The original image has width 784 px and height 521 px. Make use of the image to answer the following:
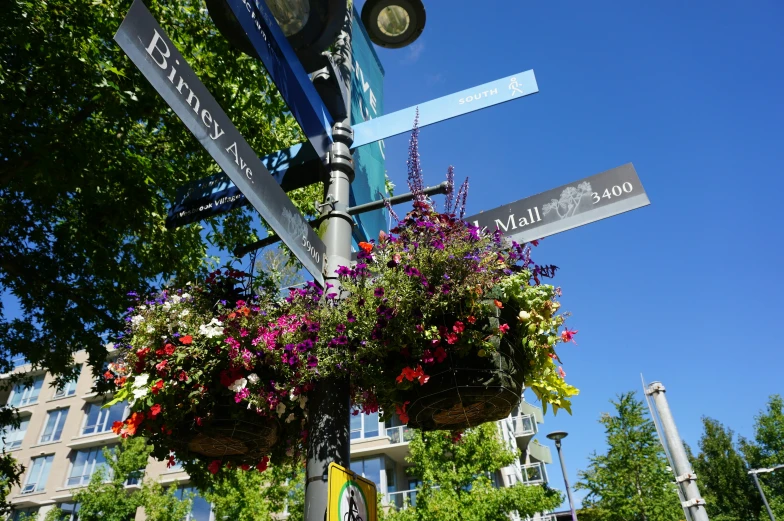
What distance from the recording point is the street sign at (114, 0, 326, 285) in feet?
6.58

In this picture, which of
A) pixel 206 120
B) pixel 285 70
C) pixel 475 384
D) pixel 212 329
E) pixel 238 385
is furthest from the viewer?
pixel 285 70

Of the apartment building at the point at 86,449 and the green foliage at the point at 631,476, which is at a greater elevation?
the apartment building at the point at 86,449

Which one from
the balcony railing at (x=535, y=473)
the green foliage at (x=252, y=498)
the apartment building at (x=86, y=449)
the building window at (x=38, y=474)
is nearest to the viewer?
the green foliage at (x=252, y=498)

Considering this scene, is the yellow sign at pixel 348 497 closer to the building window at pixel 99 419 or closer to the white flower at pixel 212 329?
the white flower at pixel 212 329

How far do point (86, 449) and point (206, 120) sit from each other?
3953 centimetres

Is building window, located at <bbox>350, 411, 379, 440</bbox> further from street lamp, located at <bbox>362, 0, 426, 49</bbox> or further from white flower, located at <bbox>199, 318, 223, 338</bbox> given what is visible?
white flower, located at <bbox>199, 318, 223, 338</bbox>

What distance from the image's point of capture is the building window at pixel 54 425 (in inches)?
1414

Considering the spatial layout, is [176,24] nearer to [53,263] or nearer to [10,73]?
[10,73]

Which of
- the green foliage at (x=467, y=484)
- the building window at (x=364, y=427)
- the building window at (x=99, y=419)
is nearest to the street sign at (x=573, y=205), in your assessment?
the green foliage at (x=467, y=484)

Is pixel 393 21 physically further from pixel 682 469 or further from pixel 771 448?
pixel 771 448

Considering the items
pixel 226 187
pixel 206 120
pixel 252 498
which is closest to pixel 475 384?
pixel 206 120

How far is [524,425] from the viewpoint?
111 ft

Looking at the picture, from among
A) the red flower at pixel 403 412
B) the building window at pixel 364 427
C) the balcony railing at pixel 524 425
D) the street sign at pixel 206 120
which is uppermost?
the balcony railing at pixel 524 425

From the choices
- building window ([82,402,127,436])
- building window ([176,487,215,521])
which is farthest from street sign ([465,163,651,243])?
building window ([82,402,127,436])
